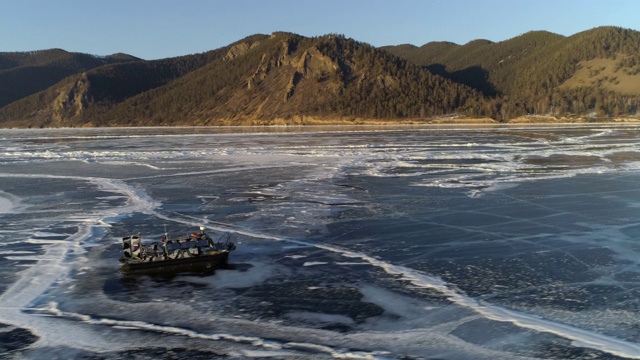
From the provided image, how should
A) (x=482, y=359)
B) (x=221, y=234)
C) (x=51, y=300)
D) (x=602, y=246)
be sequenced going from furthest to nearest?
1. (x=221, y=234)
2. (x=602, y=246)
3. (x=51, y=300)
4. (x=482, y=359)

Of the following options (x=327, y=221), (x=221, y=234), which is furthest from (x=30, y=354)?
(x=327, y=221)

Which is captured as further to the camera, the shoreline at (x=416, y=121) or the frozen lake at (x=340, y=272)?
the shoreline at (x=416, y=121)

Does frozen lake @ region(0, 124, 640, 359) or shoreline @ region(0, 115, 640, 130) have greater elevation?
shoreline @ region(0, 115, 640, 130)

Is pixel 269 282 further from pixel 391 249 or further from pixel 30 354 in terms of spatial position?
pixel 30 354

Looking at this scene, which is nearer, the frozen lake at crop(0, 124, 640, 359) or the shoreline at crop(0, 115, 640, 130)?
the frozen lake at crop(0, 124, 640, 359)

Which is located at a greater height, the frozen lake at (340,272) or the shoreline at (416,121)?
the shoreline at (416,121)

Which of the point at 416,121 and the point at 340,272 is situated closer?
the point at 340,272

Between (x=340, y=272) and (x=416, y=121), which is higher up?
(x=416, y=121)

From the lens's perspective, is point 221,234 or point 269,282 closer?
point 269,282
